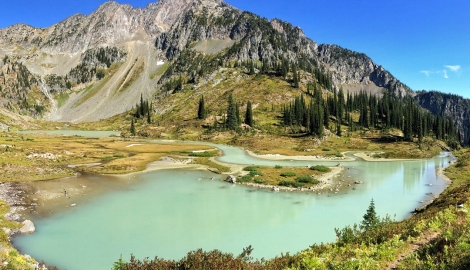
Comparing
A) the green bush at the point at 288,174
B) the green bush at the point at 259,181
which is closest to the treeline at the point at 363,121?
the green bush at the point at 288,174

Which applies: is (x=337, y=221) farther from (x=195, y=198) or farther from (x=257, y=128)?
(x=257, y=128)

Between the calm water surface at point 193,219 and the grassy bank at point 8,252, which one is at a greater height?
the grassy bank at point 8,252

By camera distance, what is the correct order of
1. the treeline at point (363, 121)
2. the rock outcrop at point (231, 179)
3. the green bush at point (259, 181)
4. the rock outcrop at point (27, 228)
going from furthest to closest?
the treeline at point (363, 121) → the rock outcrop at point (231, 179) → the green bush at point (259, 181) → the rock outcrop at point (27, 228)

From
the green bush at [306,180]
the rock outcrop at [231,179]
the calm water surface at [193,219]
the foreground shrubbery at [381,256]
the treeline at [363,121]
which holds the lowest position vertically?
the calm water surface at [193,219]

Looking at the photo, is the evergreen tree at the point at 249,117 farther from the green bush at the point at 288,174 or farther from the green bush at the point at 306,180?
the green bush at the point at 306,180

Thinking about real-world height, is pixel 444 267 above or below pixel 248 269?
above

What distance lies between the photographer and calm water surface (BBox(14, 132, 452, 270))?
2041 centimetres

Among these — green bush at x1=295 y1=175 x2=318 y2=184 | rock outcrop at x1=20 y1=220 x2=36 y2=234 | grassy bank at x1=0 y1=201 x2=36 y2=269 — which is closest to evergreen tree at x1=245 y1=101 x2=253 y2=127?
green bush at x1=295 y1=175 x2=318 y2=184

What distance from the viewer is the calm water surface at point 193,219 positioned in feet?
66.9

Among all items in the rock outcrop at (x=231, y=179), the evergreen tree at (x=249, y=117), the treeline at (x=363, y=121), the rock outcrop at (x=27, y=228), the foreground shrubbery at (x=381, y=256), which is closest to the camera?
the foreground shrubbery at (x=381, y=256)

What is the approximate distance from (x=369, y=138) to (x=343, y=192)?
97.3 m

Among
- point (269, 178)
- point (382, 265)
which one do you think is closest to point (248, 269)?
point (382, 265)

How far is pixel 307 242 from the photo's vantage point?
21953 mm

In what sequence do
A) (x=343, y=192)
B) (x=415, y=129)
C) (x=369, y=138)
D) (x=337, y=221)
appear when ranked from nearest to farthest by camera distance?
(x=337, y=221), (x=343, y=192), (x=369, y=138), (x=415, y=129)
